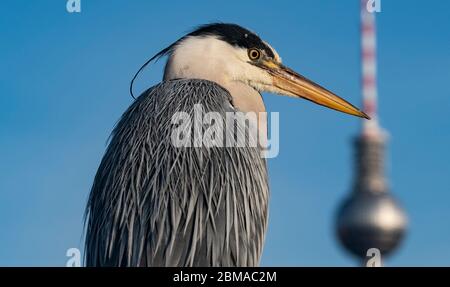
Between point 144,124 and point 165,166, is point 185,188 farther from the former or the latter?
point 144,124

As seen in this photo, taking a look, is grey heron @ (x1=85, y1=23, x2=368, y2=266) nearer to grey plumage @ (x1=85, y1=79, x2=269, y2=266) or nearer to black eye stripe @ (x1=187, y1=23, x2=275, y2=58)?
grey plumage @ (x1=85, y1=79, x2=269, y2=266)

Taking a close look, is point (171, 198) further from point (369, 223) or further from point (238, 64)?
point (369, 223)

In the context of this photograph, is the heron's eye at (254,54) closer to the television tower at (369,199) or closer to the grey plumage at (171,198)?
the grey plumage at (171,198)

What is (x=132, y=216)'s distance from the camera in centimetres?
333

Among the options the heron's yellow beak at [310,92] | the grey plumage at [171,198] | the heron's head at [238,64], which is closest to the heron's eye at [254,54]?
the heron's head at [238,64]

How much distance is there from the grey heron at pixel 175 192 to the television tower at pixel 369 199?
38.0 m

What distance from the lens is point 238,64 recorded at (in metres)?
4.32

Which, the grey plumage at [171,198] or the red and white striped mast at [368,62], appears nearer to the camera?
the grey plumage at [171,198]

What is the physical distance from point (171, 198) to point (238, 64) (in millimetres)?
1164

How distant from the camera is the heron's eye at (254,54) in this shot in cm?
438

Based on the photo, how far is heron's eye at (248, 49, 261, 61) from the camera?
4.38m

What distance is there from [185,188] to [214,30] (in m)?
1.14

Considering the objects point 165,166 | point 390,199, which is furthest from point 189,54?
point 390,199

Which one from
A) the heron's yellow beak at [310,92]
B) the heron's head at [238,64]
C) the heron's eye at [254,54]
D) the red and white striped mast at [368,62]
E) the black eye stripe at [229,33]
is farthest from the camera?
the red and white striped mast at [368,62]
